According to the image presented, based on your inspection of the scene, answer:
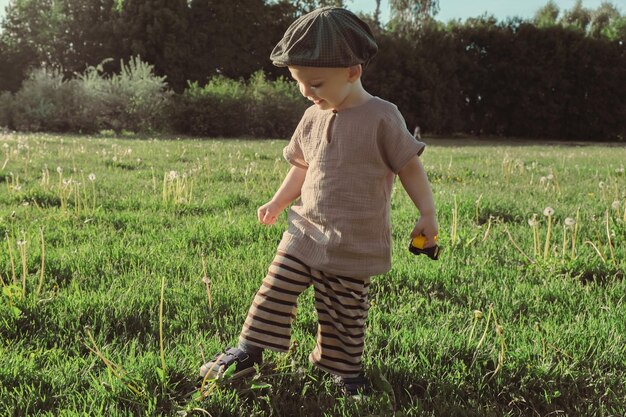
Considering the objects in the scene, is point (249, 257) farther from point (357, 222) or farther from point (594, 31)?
point (594, 31)

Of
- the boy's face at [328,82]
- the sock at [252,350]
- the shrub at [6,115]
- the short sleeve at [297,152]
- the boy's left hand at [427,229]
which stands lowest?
the shrub at [6,115]

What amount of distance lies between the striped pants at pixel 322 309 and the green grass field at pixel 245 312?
0.47ft

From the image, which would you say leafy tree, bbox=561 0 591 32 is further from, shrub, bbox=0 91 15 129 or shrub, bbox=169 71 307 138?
shrub, bbox=0 91 15 129

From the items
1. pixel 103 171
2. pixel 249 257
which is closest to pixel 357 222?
pixel 249 257

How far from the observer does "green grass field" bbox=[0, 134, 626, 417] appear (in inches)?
95.0

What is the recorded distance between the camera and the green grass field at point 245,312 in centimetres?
241

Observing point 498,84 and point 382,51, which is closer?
point 382,51

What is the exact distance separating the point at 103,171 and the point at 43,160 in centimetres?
157

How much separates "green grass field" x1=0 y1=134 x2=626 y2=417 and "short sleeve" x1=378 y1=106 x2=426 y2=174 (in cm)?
88

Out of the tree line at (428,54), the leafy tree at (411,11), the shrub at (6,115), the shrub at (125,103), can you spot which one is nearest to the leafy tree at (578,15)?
the tree line at (428,54)

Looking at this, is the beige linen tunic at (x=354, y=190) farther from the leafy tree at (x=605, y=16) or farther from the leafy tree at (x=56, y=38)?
the leafy tree at (x=605, y=16)

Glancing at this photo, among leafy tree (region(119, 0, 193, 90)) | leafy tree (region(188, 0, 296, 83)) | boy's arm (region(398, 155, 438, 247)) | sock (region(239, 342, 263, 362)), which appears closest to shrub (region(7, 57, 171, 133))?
leafy tree (region(119, 0, 193, 90))

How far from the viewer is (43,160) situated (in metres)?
9.45

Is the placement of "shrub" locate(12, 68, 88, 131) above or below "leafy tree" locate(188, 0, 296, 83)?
below
